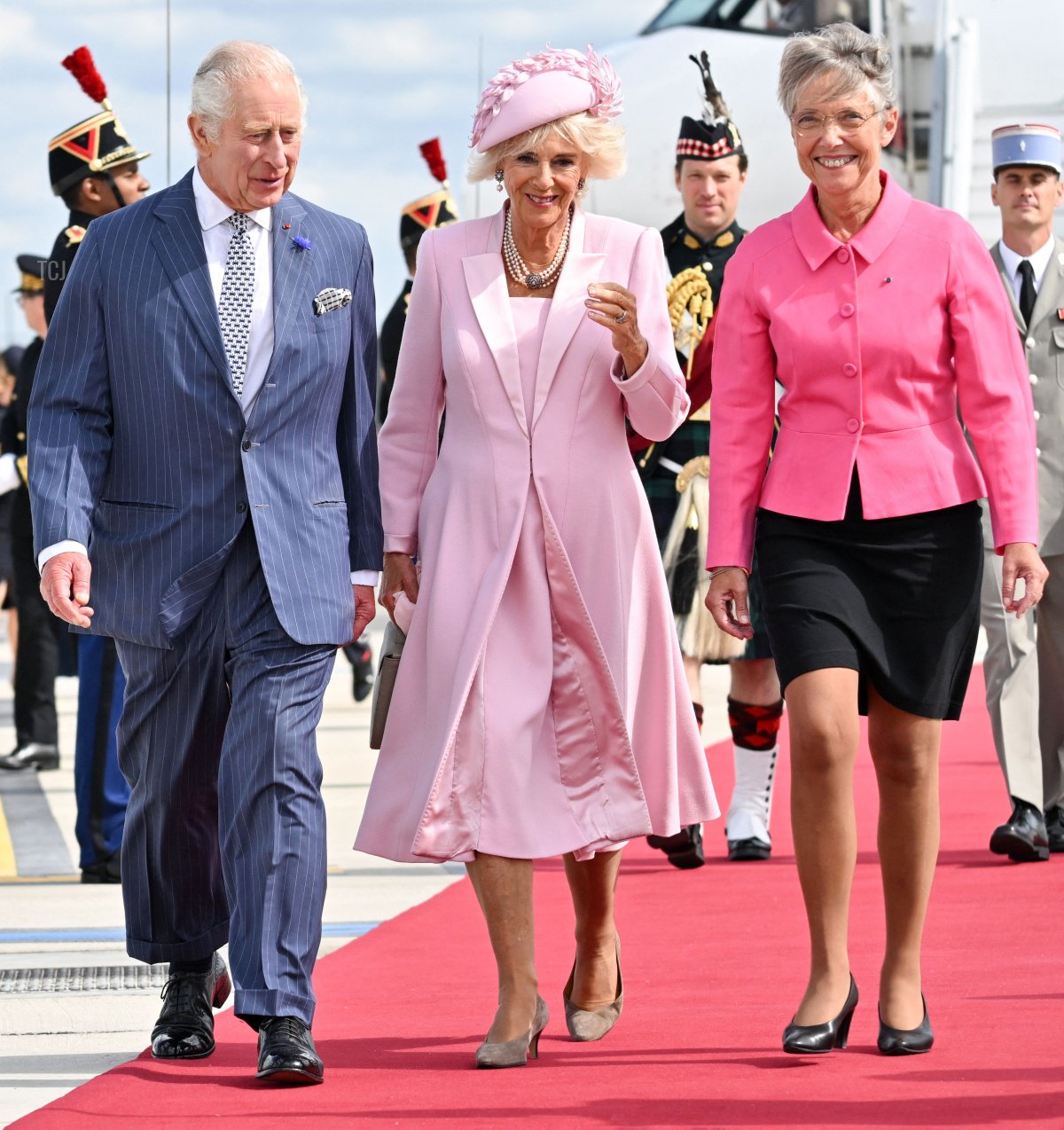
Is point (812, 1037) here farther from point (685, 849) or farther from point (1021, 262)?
point (1021, 262)

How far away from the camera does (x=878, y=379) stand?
14.9ft

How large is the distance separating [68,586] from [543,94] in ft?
4.10

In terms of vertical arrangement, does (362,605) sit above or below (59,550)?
below

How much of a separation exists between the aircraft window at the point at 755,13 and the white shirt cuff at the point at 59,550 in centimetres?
1362

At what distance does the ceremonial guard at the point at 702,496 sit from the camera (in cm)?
704

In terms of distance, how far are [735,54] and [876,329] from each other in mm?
12807

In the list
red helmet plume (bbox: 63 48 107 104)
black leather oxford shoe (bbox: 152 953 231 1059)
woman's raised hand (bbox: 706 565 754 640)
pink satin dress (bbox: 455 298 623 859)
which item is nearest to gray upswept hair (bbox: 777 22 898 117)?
pink satin dress (bbox: 455 298 623 859)

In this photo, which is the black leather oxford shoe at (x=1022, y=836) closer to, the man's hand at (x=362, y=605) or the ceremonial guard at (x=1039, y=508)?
the ceremonial guard at (x=1039, y=508)

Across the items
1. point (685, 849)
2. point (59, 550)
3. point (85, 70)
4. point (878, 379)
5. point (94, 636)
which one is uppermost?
point (85, 70)

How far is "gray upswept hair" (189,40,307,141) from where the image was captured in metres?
4.65

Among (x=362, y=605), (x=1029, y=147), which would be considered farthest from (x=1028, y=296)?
(x=362, y=605)

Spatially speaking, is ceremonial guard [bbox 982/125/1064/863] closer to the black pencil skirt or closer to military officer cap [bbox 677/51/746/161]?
military officer cap [bbox 677/51/746/161]

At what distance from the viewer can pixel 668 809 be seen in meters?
4.85

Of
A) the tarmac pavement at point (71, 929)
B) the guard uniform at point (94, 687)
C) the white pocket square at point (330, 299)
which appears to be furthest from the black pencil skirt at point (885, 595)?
the guard uniform at point (94, 687)
